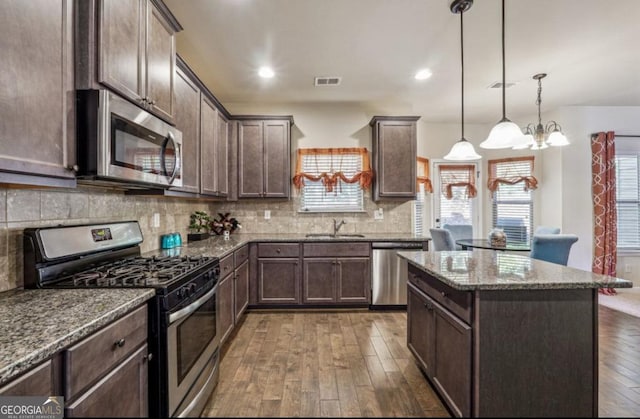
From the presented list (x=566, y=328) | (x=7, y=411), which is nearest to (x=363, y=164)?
(x=566, y=328)

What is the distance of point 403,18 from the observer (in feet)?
8.00

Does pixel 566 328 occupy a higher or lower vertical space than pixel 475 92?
lower

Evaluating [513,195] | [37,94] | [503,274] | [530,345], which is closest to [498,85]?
[513,195]

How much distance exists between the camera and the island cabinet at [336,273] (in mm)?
3674

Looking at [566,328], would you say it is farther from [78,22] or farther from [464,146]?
[78,22]

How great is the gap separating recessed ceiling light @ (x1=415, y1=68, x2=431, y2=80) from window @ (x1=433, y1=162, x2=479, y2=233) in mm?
2237

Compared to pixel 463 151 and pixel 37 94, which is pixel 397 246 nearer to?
pixel 463 151

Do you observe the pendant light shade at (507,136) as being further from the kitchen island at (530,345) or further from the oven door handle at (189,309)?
the oven door handle at (189,309)

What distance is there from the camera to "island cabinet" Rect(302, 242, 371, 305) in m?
3.67

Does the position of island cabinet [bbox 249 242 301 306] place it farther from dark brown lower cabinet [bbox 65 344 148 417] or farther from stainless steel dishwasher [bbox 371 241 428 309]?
dark brown lower cabinet [bbox 65 344 148 417]

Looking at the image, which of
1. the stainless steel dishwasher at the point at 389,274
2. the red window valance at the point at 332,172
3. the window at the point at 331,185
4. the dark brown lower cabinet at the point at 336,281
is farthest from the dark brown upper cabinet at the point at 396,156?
the dark brown lower cabinet at the point at 336,281

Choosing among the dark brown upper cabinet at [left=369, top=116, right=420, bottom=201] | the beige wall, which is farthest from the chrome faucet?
the beige wall

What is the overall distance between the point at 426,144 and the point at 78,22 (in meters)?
5.13

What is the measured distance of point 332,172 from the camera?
4273mm
